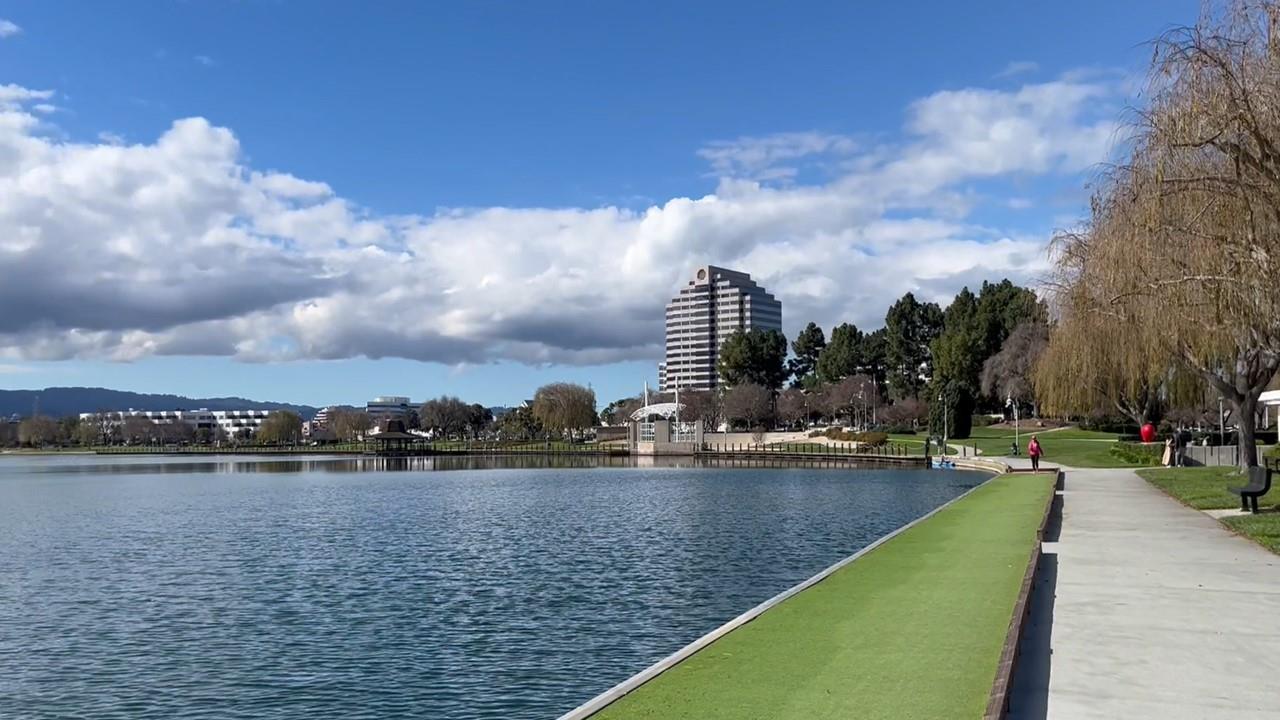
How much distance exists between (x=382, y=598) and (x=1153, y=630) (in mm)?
11857

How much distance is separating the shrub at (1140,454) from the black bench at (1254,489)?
24.5m

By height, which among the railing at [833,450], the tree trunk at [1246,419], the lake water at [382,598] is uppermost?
the tree trunk at [1246,419]

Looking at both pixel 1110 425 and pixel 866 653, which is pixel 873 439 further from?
pixel 866 653

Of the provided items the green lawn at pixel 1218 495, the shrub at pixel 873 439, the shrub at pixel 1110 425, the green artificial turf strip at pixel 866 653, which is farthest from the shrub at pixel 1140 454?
the green artificial turf strip at pixel 866 653

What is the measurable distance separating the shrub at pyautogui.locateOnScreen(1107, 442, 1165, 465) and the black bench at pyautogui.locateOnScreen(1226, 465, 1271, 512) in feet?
80.3

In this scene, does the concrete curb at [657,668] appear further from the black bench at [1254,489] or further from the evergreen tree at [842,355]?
the evergreen tree at [842,355]

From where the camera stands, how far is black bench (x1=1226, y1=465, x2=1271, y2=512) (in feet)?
68.1

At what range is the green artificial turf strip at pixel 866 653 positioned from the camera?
7.69 metres

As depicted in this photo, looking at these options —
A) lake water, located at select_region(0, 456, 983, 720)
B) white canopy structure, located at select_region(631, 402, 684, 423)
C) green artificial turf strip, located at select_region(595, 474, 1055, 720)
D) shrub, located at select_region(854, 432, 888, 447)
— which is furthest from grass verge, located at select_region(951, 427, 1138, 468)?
white canopy structure, located at select_region(631, 402, 684, 423)

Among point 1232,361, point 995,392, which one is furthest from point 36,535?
point 995,392

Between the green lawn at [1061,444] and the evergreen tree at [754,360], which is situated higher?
the evergreen tree at [754,360]

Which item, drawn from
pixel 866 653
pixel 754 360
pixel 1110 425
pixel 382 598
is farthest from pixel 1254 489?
pixel 754 360

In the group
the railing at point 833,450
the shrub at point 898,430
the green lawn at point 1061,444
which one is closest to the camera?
the green lawn at point 1061,444

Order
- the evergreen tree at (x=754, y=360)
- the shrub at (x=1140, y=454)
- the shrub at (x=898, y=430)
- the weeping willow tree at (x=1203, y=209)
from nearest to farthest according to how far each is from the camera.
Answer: the weeping willow tree at (x=1203, y=209) → the shrub at (x=1140, y=454) → the shrub at (x=898, y=430) → the evergreen tree at (x=754, y=360)
